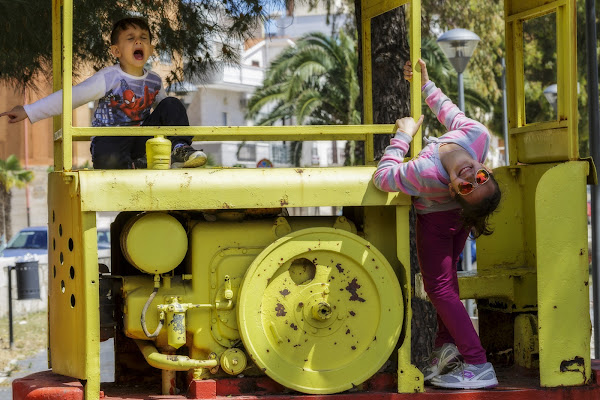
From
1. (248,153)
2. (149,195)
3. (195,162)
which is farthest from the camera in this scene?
(248,153)

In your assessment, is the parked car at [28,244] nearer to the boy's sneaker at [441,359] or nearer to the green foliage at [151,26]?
the green foliage at [151,26]

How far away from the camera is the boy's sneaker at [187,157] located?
15.1 ft

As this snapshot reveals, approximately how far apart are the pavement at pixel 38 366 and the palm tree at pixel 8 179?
82.8 feet

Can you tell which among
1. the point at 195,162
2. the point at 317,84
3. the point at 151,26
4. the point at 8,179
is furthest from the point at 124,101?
the point at 8,179

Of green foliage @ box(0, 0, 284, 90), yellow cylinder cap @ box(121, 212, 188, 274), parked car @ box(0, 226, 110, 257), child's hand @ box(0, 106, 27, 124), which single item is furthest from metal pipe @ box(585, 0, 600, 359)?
parked car @ box(0, 226, 110, 257)

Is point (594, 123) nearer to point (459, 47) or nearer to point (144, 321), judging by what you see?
point (144, 321)

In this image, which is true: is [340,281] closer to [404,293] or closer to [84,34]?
[404,293]

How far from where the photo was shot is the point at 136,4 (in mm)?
7645

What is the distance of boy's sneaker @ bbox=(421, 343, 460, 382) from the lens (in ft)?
15.9

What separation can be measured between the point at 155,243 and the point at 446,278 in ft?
4.24

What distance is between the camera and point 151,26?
7.94 meters

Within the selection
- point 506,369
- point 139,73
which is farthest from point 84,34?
point 506,369

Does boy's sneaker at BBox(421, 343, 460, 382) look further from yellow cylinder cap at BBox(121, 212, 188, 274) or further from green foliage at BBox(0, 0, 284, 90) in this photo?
green foliage at BBox(0, 0, 284, 90)

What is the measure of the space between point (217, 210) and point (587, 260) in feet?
5.51
